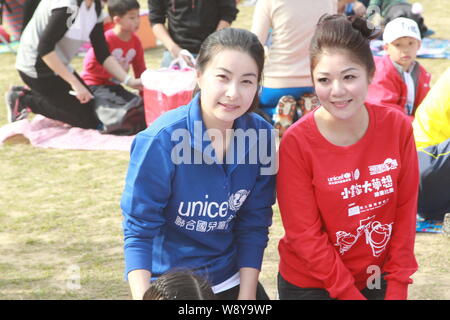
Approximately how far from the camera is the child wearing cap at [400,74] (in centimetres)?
473

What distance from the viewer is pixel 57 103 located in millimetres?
6105

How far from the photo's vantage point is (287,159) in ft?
8.25

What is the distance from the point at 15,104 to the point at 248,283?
14.0 feet

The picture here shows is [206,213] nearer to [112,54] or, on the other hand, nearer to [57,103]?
[57,103]

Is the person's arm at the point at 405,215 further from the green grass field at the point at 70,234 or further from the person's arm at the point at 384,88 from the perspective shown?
the person's arm at the point at 384,88

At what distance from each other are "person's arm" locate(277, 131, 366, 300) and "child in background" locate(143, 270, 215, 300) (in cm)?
55

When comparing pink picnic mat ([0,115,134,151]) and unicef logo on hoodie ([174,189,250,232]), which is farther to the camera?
pink picnic mat ([0,115,134,151])

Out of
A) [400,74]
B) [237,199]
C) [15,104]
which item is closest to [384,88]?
[400,74]

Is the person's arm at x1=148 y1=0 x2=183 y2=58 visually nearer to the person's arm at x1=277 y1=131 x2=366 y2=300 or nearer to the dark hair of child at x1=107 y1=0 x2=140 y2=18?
the dark hair of child at x1=107 y1=0 x2=140 y2=18

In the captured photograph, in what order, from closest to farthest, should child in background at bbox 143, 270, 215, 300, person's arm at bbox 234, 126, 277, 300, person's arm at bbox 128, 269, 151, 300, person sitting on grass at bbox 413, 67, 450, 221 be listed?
child in background at bbox 143, 270, 215, 300, person's arm at bbox 128, 269, 151, 300, person's arm at bbox 234, 126, 277, 300, person sitting on grass at bbox 413, 67, 450, 221

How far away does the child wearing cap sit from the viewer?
4.73 metres

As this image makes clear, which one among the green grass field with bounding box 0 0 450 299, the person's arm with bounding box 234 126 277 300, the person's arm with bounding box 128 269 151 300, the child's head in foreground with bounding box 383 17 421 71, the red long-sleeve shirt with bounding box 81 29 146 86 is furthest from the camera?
the red long-sleeve shirt with bounding box 81 29 146 86

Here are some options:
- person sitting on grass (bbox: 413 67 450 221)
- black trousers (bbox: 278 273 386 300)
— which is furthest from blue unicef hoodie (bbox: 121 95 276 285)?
person sitting on grass (bbox: 413 67 450 221)
